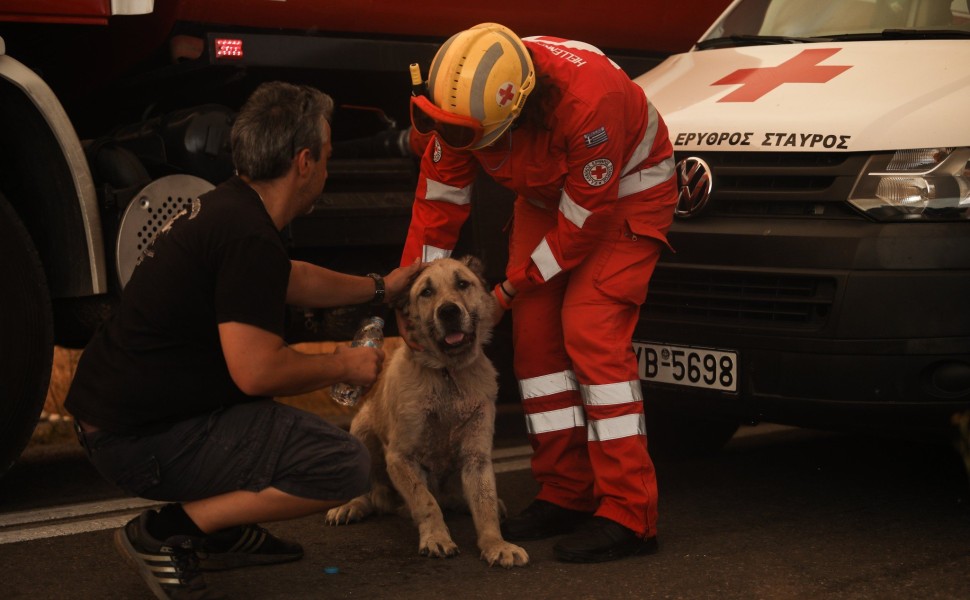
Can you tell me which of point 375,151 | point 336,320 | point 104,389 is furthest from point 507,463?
point 104,389

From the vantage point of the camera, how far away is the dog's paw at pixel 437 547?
4121mm

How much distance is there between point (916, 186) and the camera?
13.5 feet

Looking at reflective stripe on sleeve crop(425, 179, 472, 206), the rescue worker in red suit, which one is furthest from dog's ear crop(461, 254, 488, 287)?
reflective stripe on sleeve crop(425, 179, 472, 206)

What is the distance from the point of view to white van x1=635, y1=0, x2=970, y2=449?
159 inches

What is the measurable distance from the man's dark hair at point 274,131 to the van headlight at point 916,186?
1.79 meters

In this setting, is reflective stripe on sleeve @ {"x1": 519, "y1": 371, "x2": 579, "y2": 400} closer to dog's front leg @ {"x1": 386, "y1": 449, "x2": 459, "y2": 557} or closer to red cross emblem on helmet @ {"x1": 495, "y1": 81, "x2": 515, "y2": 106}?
dog's front leg @ {"x1": 386, "y1": 449, "x2": 459, "y2": 557}

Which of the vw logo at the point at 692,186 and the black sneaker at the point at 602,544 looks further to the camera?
the vw logo at the point at 692,186

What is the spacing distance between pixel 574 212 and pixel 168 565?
1.62m

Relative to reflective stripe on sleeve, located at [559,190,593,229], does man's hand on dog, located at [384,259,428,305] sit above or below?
below

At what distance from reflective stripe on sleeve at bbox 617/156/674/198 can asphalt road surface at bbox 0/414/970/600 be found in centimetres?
116

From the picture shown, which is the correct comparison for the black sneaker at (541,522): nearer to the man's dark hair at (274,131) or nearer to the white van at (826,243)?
the white van at (826,243)

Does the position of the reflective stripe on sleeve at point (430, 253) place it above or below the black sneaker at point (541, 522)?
above

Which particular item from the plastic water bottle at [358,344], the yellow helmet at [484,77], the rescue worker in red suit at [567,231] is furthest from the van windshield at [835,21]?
the plastic water bottle at [358,344]

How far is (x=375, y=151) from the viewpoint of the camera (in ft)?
18.7
